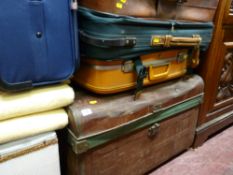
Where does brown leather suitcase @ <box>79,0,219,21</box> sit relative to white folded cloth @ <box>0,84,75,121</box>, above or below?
above

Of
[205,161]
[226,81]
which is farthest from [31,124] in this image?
[226,81]

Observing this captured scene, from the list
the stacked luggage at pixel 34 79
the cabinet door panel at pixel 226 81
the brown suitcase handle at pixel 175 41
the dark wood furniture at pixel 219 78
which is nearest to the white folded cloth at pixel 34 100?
the stacked luggage at pixel 34 79

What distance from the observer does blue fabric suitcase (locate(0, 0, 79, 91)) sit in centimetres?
61

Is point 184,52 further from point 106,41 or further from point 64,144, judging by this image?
point 64,144

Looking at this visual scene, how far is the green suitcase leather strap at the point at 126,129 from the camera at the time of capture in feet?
2.52

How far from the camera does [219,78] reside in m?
1.31

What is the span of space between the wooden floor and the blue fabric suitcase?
74 cm

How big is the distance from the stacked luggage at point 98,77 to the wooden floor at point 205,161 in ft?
0.38

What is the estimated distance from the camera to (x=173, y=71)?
1063mm

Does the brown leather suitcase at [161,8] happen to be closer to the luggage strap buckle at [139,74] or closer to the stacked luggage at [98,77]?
the stacked luggage at [98,77]

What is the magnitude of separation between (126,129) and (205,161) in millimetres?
614

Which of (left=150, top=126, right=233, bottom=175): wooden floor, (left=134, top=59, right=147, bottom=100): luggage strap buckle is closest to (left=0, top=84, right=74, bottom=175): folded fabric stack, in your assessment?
(left=134, top=59, right=147, bottom=100): luggage strap buckle

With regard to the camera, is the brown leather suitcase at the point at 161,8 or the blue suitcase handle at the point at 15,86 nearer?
the blue suitcase handle at the point at 15,86

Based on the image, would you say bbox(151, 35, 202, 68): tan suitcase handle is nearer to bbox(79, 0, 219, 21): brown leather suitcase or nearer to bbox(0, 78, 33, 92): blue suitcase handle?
bbox(79, 0, 219, 21): brown leather suitcase
